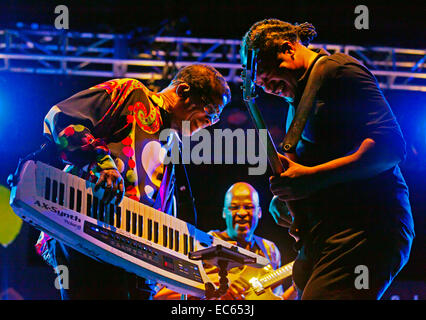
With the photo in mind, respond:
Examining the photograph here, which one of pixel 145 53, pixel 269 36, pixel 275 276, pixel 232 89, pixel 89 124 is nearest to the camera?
pixel 269 36

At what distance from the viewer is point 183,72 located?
3148 mm

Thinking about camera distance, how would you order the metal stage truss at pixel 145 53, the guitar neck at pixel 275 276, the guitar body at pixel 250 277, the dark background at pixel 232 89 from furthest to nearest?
the metal stage truss at pixel 145 53 → the dark background at pixel 232 89 → the guitar neck at pixel 275 276 → the guitar body at pixel 250 277

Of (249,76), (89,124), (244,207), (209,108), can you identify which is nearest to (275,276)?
(244,207)

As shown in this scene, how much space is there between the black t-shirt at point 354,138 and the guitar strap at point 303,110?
1.0 inches

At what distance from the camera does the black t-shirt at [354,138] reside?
1.72 meters

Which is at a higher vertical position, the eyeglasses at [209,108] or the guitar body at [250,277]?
the eyeglasses at [209,108]

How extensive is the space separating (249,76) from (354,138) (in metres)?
0.47

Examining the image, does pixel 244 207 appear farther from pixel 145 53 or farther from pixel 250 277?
pixel 145 53

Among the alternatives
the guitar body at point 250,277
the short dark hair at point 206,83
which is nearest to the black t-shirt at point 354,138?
the short dark hair at point 206,83

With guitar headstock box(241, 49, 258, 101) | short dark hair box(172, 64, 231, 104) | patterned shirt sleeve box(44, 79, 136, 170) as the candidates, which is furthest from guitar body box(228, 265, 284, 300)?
guitar headstock box(241, 49, 258, 101)

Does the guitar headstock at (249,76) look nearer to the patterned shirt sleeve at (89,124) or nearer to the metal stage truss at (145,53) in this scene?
the patterned shirt sleeve at (89,124)

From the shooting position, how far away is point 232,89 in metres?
8.07

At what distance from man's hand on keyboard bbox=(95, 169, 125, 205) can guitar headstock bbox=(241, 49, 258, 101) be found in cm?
70

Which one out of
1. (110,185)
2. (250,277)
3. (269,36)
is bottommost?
(250,277)
